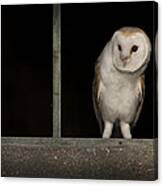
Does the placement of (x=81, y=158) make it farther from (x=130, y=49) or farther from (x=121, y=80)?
(x=130, y=49)

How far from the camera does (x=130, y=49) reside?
2.51m

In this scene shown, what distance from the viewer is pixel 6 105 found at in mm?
2627

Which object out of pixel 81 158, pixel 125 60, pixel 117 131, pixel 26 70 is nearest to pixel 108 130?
pixel 117 131

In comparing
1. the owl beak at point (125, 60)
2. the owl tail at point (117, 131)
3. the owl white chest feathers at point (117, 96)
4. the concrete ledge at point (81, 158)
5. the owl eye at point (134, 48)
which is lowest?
the concrete ledge at point (81, 158)

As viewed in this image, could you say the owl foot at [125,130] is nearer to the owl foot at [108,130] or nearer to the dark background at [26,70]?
the owl foot at [108,130]

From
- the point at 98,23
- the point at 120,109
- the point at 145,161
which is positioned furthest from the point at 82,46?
the point at 145,161

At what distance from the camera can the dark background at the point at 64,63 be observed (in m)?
2.52

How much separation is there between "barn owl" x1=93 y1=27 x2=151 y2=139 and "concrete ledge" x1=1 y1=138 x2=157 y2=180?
0.17ft

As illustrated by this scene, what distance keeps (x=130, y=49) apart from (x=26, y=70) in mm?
372

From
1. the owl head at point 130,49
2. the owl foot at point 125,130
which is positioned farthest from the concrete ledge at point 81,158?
the owl head at point 130,49

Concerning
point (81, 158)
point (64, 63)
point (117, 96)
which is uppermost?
point (64, 63)

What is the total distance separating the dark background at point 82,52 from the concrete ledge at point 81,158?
0.04m

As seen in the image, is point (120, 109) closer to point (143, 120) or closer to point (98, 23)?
point (143, 120)

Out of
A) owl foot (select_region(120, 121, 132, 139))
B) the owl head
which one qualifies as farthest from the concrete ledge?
the owl head
